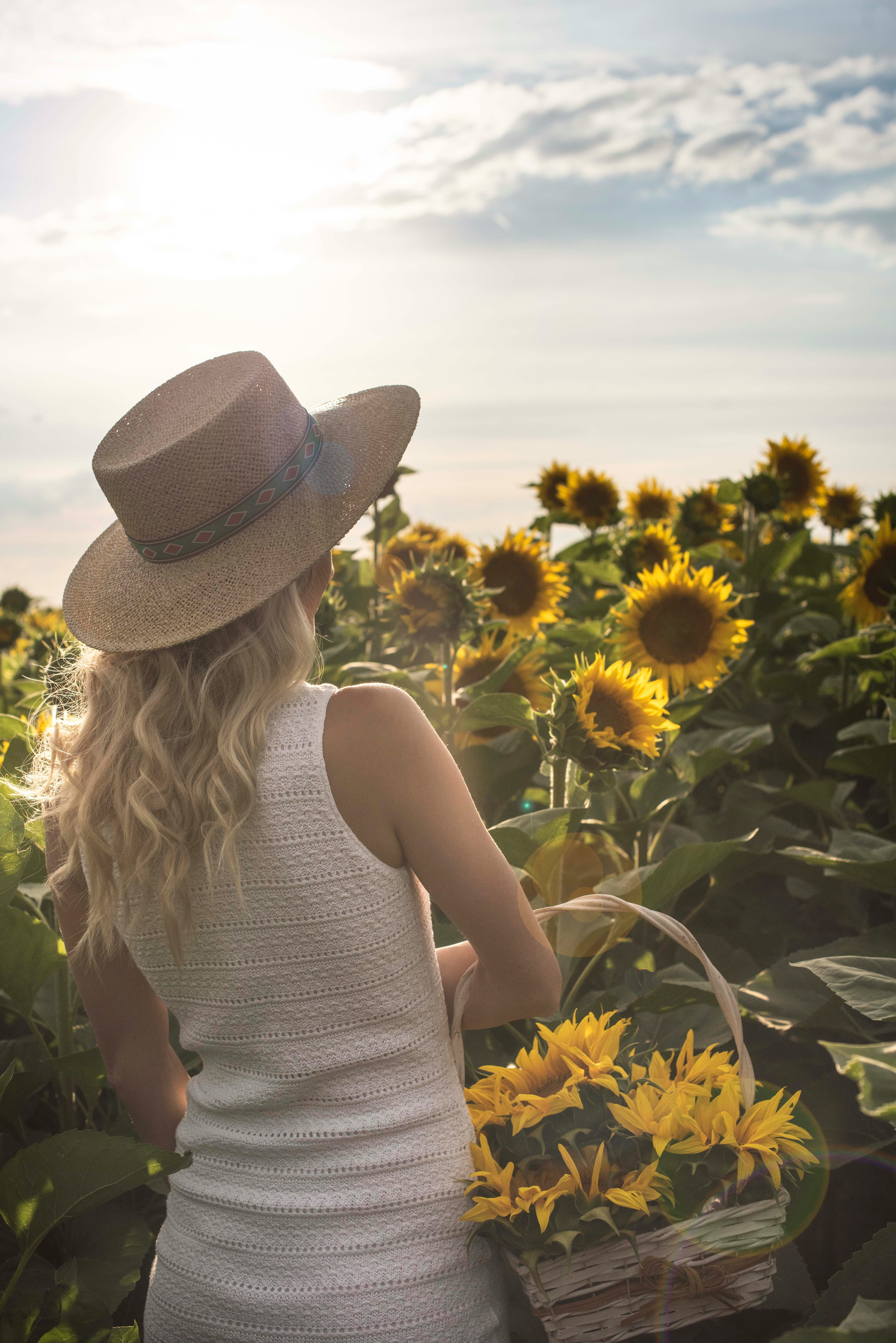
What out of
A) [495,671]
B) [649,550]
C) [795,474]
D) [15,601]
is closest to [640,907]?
[495,671]

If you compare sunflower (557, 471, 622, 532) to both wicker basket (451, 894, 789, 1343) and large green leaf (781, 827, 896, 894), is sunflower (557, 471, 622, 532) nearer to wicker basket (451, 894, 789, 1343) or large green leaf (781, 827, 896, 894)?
large green leaf (781, 827, 896, 894)

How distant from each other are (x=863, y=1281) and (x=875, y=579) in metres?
2.23

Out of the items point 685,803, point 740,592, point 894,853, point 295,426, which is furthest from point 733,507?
point 295,426

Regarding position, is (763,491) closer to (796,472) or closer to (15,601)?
(796,472)

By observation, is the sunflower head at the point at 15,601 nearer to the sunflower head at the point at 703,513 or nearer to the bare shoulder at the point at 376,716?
the sunflower head at the point at 703,513

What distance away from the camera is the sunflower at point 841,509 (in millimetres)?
4742

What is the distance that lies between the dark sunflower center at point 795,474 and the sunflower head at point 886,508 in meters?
0.67

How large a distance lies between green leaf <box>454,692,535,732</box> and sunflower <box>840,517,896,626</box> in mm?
1412

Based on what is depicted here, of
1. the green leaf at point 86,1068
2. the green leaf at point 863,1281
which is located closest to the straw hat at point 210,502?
the green leaf at point 86,1068

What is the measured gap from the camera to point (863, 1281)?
1225 millimetres

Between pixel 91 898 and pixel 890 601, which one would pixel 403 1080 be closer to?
pixel 91 898

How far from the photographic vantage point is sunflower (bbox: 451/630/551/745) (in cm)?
277

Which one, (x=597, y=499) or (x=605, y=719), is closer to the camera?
(x=605, y=719)

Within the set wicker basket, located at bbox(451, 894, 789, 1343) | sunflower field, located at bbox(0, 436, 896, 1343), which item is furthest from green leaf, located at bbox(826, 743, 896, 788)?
wicker basket, located at bbox(451, 894, 789, 1343)
